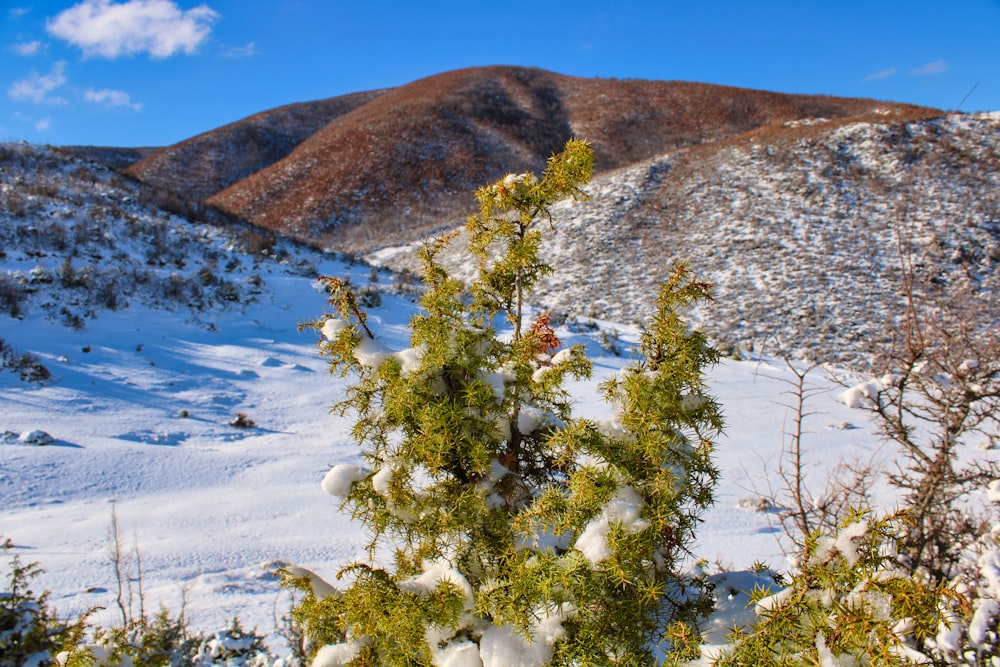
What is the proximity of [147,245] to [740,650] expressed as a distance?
15.4m

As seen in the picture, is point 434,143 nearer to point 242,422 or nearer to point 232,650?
point 242,422

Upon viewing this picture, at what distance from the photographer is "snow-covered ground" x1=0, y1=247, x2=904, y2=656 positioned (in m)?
4.45

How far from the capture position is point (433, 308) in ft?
6.66

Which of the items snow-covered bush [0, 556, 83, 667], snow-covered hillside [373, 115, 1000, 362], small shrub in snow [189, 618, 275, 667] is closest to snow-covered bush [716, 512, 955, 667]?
snow-covered bush [0, 556, 83, 667]

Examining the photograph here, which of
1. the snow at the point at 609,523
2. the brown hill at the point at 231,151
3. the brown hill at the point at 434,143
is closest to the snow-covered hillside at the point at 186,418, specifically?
the snow at the point at 609,523

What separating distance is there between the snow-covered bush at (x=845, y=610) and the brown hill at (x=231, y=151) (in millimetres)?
47831

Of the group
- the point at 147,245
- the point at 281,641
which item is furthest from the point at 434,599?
the point at 147,245

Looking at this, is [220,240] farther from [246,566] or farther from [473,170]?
[473,170]

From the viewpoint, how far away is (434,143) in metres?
44.2

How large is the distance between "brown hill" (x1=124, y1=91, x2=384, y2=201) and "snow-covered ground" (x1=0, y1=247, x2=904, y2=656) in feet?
124

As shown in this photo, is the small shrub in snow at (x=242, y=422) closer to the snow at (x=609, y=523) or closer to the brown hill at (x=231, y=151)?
the snow at (x=609, y=523)

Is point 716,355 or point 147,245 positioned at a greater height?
point 147,245

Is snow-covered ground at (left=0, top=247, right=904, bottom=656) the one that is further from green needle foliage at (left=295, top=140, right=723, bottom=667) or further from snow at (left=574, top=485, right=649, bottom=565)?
snow at (left=574, top=485, right=649, bottom=565)

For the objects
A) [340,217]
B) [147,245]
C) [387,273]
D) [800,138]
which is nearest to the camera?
[147,245]
